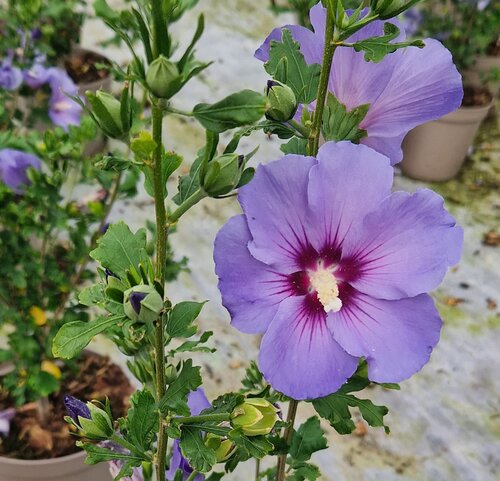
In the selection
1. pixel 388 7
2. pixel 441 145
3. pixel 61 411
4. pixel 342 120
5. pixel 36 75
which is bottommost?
pixel 61 411

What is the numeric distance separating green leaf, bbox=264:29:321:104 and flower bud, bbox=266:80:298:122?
34 mm

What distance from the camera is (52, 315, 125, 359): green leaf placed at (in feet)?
1.89

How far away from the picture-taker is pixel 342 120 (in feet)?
2.15

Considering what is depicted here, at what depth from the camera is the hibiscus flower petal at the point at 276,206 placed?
568 millimetres

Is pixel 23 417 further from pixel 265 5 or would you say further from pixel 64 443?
pixel 265 5

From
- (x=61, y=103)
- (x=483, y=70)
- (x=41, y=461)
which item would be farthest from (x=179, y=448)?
(x=483, y=70)

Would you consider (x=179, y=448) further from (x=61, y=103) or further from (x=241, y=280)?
(x=61, y=103)

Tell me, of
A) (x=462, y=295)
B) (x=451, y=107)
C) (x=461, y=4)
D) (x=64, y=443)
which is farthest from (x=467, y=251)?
(x=451, y=107)

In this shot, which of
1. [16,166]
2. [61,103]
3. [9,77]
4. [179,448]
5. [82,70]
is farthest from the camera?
[82,70]

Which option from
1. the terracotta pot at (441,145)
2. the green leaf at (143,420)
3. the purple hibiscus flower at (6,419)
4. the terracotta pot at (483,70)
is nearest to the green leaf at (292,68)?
the green leaf at (143,420)

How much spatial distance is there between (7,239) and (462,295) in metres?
1.55

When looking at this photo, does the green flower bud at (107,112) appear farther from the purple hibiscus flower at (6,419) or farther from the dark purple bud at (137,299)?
the purple hibiscus flower at (6,419)

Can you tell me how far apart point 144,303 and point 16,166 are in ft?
2.67

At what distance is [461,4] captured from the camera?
2.71m
